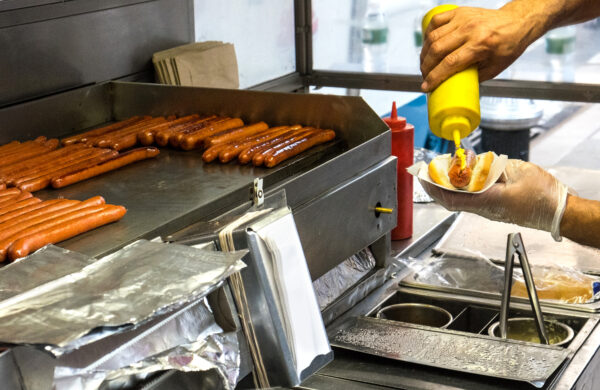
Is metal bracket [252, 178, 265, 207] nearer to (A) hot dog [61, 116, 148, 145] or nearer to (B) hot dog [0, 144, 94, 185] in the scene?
(B) hot dog [0, 144, 94, 185]

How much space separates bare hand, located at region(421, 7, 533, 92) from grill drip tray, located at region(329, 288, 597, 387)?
0.79 metres

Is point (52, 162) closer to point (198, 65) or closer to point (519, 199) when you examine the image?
point (198, 65)

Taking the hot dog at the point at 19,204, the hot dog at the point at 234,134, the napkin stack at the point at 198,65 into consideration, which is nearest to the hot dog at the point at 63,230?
the hot dog at the point at 19,204

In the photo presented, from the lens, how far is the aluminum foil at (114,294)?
121cm

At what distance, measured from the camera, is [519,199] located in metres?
2.45

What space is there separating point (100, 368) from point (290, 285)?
46 centimetres

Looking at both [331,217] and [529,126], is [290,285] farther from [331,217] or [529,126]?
[529,126]

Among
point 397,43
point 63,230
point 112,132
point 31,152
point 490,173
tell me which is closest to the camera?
point 63,230

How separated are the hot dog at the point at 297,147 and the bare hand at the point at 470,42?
2.10ft

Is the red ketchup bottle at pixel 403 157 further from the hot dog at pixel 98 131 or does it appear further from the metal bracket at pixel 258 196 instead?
the metal bracket at pixel 258 196

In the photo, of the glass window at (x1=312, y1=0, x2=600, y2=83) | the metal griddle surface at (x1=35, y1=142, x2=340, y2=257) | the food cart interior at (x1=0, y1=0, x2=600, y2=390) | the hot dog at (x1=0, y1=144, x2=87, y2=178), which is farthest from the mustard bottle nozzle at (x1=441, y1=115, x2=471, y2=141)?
the glass window at (x1=312, y1=0, x2=600, y2=83)

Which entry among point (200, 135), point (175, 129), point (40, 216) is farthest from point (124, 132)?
point (40, 216)

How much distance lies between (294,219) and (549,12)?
1.20m

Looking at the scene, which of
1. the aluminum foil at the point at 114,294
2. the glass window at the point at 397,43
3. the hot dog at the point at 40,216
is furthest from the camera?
the glass window at the point at 397,43
